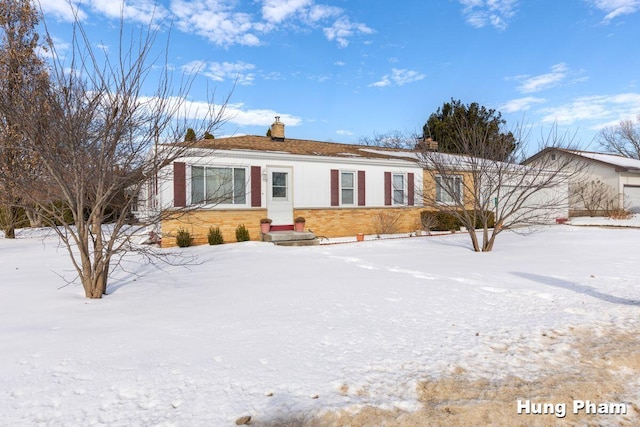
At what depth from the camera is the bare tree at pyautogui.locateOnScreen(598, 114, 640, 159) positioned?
145 ft

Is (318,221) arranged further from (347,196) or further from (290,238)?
(290,238)

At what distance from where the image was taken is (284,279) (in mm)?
7207

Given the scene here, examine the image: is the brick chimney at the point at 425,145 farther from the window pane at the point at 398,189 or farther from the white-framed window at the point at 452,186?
the window pane at the point at 398,189

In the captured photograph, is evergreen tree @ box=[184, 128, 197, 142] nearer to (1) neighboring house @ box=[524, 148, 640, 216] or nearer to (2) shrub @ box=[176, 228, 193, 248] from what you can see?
(2) shrub @ box=[176, 228, 193, 248]

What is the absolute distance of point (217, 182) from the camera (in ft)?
44.8

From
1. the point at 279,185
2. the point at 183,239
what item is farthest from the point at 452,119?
the point at 183,239

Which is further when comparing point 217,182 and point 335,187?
point 335,187

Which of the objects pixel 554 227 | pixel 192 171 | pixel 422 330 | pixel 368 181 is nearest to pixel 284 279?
pixel 422 330

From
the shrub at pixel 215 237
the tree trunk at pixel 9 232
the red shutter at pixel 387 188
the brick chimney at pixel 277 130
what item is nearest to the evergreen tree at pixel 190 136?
the shrub at pixel 215 237

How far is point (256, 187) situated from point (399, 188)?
7.10 metres

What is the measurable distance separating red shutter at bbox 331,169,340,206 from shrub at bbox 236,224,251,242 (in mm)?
4079

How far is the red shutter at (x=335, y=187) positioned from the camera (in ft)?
52.4

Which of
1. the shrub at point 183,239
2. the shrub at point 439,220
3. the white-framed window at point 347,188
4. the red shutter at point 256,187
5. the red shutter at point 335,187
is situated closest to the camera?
the shrub at point 183,239

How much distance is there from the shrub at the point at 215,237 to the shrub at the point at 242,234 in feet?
2.08
